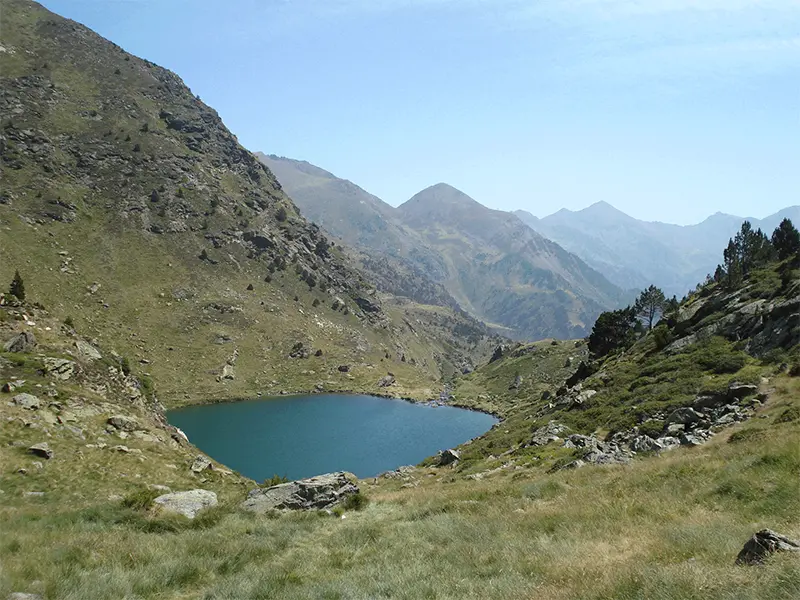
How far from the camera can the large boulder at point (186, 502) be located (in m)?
20.5

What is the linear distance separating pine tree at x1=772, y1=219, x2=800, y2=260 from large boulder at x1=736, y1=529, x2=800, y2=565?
7037cm

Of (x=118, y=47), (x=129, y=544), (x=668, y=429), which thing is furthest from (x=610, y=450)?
(x=118, y=47)

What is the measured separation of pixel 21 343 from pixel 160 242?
100442 millimetres

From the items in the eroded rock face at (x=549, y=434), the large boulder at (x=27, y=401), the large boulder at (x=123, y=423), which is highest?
the large boulder at (x=27, y=401)

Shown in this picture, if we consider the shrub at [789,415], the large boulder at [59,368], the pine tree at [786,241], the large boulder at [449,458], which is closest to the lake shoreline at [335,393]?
the large boulder at [449,458]

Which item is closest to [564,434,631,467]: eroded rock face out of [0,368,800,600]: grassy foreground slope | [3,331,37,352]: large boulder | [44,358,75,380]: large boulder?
[0,368,800,600]: grassy foreground slope

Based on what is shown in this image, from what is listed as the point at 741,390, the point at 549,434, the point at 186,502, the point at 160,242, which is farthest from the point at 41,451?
the point at 160,242

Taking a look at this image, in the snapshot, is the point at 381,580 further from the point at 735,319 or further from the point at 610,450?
the point at 735,319

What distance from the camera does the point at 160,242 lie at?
128 meters

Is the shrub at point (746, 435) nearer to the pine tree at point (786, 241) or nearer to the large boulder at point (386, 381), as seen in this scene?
the pine tree at point (786, 241)

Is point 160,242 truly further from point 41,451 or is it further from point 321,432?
point 41,451

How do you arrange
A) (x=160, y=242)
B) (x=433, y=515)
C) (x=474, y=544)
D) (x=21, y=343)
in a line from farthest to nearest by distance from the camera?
1. (x=160, y=242)
2. (x=21, y=343)
3. (x=433, y=515)
4. (x=474, y=544)

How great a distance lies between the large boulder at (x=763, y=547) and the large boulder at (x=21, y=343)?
45465 millimetres

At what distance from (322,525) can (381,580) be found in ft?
→ 25.6
